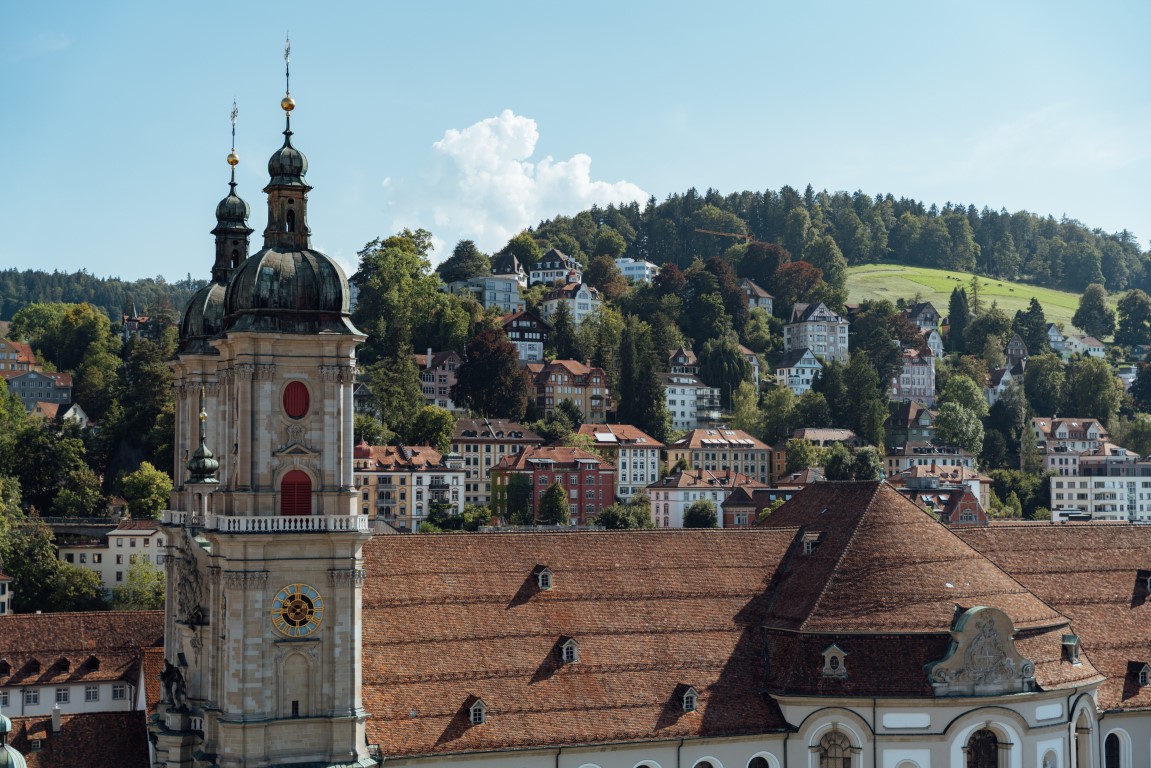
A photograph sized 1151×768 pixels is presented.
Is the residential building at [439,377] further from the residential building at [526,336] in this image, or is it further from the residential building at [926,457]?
the residential building at [926,457]

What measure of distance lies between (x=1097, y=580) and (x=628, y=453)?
106863 millimetres

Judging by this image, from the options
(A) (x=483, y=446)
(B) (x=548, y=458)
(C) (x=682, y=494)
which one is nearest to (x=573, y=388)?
(A) (x=483, y=446)

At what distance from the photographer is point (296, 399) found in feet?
154

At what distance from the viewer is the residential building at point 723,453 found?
172750mm

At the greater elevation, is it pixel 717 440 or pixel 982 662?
pixel 717 440

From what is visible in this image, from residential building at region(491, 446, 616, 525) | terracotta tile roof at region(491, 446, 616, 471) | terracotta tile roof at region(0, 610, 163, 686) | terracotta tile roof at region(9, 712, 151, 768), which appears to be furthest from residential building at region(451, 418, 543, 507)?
terracotta tile roof at region(9, 712, 151, 768)

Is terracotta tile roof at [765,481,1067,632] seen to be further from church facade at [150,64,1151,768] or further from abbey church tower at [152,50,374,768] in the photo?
abbey church tower at [152,50,374,768]

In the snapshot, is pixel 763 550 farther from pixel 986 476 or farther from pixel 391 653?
pixel 986 476

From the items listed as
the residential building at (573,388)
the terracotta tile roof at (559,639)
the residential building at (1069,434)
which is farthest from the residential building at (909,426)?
the terracotta tile roof at (559,639)

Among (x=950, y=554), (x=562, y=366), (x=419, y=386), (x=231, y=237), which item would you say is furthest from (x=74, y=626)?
(x=562, y=366)

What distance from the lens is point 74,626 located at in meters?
82.2

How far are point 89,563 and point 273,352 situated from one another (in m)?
80.7

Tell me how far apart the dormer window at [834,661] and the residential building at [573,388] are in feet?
409

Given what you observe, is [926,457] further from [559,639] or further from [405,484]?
[559,639]
